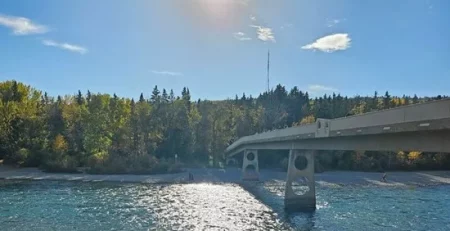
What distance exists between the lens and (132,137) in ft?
346

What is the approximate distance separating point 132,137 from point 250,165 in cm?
3536

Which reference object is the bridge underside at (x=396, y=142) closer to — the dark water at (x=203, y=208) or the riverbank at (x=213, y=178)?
the dark water at (x=203, y=208)

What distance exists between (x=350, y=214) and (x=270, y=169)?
60.7 meters

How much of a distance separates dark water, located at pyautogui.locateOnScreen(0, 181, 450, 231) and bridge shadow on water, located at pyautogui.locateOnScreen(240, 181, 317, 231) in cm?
10

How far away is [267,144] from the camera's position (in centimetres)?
6450

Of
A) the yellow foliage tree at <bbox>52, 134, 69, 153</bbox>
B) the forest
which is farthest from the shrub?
the yellow foliage tree at <bbox>52, 134, 69, 153</bbox>

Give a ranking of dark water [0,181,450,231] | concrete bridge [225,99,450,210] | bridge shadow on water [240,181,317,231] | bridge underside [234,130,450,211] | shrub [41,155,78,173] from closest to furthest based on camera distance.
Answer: concrete bridge [225,99,450,210], bridge underside [234,130,450,211], dark water [0,181,450,231], bridge shadow on water [240,181,317,231], shrub [41,155,78,173]

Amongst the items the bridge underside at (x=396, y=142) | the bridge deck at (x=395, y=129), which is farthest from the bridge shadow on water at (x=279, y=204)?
the bridge deck at (x=395, y=129)

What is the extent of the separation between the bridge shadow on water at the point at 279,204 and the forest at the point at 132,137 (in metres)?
26.5

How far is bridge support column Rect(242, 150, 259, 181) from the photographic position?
8003 centimetres

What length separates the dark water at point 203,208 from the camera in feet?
113

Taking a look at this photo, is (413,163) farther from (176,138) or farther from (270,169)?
(176,138)

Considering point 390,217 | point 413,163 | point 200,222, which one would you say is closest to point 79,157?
point 200,222

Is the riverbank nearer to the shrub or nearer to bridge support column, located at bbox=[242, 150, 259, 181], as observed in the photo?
bridge support column, located at bbox=[242, 150, 259, 181]
